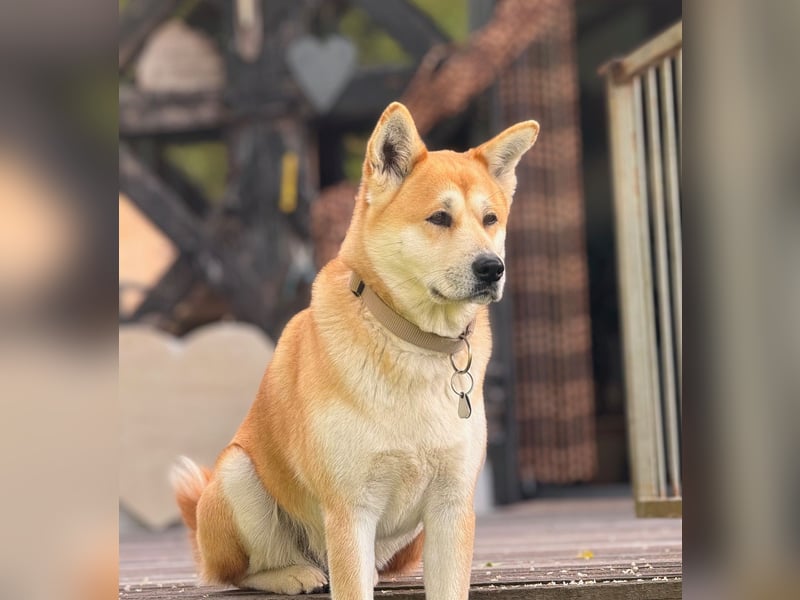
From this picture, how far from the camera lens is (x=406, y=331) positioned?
203 cm

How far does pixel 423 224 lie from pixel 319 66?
120 inches

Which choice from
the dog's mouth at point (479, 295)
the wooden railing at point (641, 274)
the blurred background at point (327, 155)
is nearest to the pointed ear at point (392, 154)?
the dog's mouth at point (479, 295)

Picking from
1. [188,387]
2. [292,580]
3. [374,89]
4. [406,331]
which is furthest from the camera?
[374,89]

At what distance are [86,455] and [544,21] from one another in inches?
167

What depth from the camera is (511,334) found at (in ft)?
16.6

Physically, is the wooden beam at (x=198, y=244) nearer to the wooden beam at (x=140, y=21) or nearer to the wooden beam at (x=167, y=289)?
the wooden beam at (x=167, y=289)

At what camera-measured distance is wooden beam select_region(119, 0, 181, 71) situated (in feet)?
16.8

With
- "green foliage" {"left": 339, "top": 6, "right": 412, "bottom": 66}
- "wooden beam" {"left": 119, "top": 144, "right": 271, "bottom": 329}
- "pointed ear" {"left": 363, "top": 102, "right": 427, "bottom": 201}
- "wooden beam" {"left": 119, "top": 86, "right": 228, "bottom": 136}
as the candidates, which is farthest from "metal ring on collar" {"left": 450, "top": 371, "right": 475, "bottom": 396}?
"green foliage" {"left": 339, "top": 6, "right": 412, "bottom": 66}

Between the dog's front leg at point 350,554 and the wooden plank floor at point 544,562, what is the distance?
0.24 metres

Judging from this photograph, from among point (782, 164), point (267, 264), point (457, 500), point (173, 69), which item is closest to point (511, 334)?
point (267, 264)

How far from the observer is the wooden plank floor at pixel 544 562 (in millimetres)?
2098

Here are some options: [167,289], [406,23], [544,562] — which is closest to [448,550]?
[544,562]

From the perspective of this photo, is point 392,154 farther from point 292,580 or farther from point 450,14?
point 450,14

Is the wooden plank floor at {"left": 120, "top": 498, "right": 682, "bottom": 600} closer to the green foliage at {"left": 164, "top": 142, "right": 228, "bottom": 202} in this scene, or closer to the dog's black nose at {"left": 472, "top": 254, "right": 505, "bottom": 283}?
the dog's black nose at {"left": 472, "top": 254, "right": 505, "bottom": 283}
